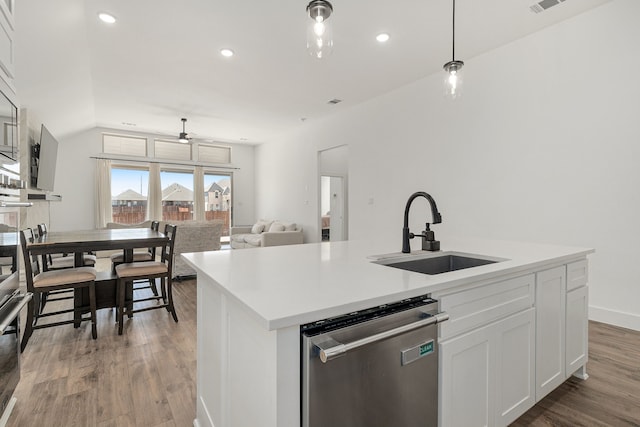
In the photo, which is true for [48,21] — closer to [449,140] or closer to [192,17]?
[192,17]

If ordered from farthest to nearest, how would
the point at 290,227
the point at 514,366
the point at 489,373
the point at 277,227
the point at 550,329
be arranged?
the point at 277,227 < the point at 290,227 < the point at 550,329 < the point at 514,366 < the point at 489,373

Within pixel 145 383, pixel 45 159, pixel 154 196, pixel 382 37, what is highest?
pixel 382 37

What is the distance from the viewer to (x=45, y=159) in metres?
4.59

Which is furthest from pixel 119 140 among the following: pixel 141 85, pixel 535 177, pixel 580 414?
pixel 580 414

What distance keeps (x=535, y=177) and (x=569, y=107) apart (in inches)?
29.0

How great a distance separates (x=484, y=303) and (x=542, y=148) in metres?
2.81

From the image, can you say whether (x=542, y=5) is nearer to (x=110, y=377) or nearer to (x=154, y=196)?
(x=110, y=377)

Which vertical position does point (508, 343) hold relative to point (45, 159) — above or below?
below

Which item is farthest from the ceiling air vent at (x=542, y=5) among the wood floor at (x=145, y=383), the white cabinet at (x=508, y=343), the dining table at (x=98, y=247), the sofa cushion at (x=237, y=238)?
the sofa cushion at (x=237, y=238)

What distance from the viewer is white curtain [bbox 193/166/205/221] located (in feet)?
27.7

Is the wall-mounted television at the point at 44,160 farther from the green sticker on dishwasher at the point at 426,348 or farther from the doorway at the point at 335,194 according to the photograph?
the green sticker on dishwasher at the point at 426,348

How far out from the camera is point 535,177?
335cm

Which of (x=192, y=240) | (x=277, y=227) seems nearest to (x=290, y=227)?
(x=277, y=227)

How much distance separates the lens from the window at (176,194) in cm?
818
